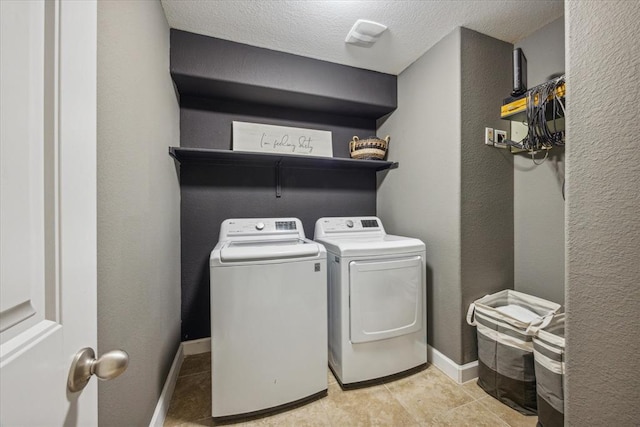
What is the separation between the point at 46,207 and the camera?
36 centimetres

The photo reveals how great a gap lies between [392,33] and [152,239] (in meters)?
1.97

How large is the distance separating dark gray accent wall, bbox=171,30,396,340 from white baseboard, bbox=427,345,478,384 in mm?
1391

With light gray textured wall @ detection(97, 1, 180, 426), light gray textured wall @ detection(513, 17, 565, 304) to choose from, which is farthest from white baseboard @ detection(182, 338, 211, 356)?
light gray textured wall @ detection(513, 17, 565, 304)

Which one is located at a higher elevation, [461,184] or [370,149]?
[370,149]

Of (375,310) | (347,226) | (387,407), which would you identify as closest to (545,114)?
(347,226)

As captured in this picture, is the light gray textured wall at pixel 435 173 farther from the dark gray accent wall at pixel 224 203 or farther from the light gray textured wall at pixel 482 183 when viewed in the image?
the dark gray accent wall at pixel 224 203

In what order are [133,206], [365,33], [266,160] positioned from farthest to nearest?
[266,160] < [365,33] < [133,206]

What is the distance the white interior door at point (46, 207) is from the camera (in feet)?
0.98

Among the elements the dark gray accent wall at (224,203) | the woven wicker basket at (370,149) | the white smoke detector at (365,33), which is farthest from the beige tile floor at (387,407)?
the white smoke detector at (365,33)

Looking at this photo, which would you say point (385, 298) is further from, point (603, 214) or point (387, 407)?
point (603, 214)

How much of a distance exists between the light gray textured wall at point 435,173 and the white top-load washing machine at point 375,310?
17 cm

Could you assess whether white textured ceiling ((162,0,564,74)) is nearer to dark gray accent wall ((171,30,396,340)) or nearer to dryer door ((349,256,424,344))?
dark gray accent wall ((171,30,396,340))

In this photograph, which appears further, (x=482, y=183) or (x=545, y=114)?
(x=482, y=183)

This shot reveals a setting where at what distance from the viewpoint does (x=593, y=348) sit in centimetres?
73
